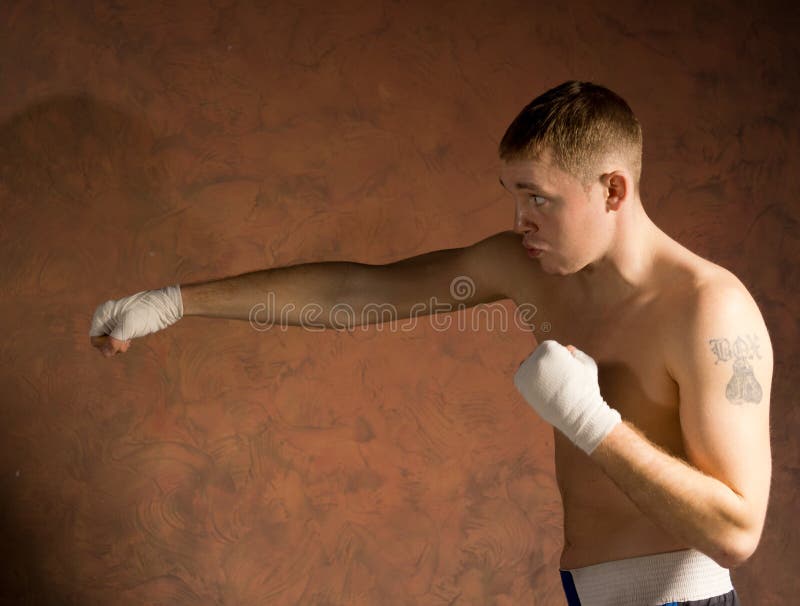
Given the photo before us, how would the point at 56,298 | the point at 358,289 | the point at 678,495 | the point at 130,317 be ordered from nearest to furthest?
1. the point at 678,495
2. the point at 130,317
3. the point at 358,289
4. the point at 56,298

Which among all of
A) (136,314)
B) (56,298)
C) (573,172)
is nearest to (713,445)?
(573,172)

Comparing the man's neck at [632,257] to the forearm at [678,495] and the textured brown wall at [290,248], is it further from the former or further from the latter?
the textured brown wall at [290,248]

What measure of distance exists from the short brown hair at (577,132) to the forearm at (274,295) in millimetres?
403

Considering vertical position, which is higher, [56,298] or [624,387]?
[56,298]

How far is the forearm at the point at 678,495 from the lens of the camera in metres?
1.12

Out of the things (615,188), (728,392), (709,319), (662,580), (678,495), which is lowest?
(662,580)

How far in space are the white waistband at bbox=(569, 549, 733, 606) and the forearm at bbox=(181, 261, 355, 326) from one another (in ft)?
2.11

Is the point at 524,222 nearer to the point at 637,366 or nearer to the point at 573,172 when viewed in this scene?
the point at 573,172

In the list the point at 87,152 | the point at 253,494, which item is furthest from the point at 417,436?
the point at 87,152

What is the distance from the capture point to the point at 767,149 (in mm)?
2389

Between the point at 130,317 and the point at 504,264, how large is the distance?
66 cm

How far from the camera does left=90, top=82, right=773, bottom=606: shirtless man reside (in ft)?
3.75

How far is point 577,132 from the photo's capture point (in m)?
1.29

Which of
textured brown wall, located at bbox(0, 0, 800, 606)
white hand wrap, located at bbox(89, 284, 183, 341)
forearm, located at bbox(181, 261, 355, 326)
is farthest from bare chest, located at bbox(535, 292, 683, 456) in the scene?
textured brown wall, located at bbox(0, 0, 800, 606)
